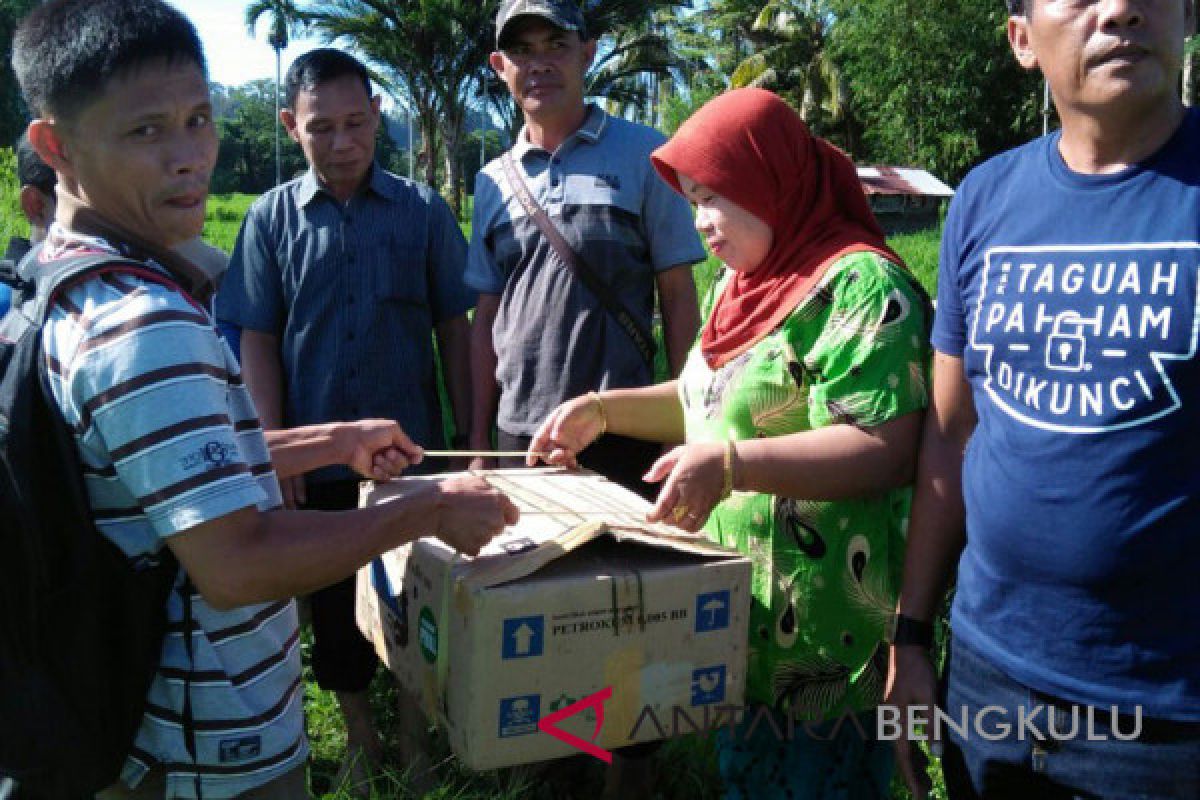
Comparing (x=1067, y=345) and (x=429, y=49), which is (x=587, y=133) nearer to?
(x=1067, y=345)

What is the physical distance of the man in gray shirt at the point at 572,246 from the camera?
2.81 meters

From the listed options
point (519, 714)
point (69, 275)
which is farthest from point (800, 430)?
point (69, 275)

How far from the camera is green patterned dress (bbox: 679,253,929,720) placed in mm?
1664

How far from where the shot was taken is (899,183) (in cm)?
2058

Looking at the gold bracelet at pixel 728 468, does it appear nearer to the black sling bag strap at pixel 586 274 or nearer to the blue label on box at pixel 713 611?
the blue label on box at pixel 713 611

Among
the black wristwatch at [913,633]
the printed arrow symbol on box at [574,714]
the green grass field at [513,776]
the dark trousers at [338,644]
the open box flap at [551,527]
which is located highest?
the open box flap at [551,527]

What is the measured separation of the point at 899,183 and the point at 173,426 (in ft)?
68.1

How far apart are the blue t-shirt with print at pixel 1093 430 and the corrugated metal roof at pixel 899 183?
18.7 m

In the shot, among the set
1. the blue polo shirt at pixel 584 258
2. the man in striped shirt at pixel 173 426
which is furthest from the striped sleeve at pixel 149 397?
the blue polo shirt at pixel 584 258

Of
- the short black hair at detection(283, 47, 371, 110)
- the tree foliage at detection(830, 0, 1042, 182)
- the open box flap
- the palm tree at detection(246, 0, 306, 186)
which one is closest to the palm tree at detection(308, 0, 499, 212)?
the palm tree at detection(246, 0, 306, 186)

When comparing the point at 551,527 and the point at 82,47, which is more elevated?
the point at 82,47

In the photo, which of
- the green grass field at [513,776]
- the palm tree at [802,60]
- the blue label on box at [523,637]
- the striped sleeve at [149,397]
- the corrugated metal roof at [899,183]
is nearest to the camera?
the striped sleeve at [149,397]

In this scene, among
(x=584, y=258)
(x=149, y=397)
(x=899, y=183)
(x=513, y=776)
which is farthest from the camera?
(x=899, y=183)

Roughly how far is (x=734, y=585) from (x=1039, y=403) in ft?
1.59
